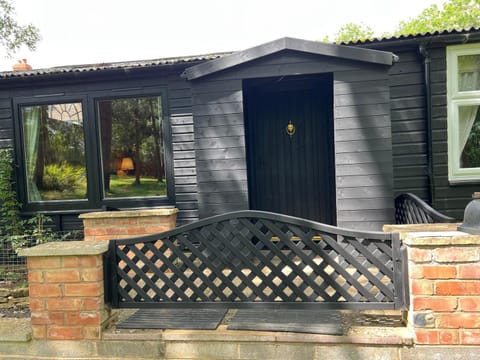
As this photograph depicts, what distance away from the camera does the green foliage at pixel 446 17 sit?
18456 millimetres

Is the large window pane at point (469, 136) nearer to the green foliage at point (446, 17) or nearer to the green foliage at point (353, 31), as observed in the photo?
the green foliage at point (446, 17)

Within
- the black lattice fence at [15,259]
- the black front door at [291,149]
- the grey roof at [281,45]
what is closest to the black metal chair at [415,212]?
the black front door at [291,149]

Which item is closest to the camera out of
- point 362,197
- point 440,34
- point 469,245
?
point 469,245

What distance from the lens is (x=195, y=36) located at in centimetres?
1427

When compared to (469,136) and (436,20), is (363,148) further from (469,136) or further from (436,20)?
(436,20)

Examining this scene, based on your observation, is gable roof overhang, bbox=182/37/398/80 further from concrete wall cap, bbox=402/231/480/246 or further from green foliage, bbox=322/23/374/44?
green foliage, bbox=322/23/374/44

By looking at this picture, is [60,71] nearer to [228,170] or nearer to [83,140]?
[83,140]

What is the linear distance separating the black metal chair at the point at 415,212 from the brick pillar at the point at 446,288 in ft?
3.95

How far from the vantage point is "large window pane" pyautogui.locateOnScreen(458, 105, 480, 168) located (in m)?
4.24

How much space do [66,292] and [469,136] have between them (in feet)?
15.8

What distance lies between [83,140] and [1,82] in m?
1.48

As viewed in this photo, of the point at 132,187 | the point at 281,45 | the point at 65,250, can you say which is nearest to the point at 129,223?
the point at 132,187

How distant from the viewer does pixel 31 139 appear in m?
5.05

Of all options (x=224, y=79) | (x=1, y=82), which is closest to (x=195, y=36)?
(x=1, y=82)
